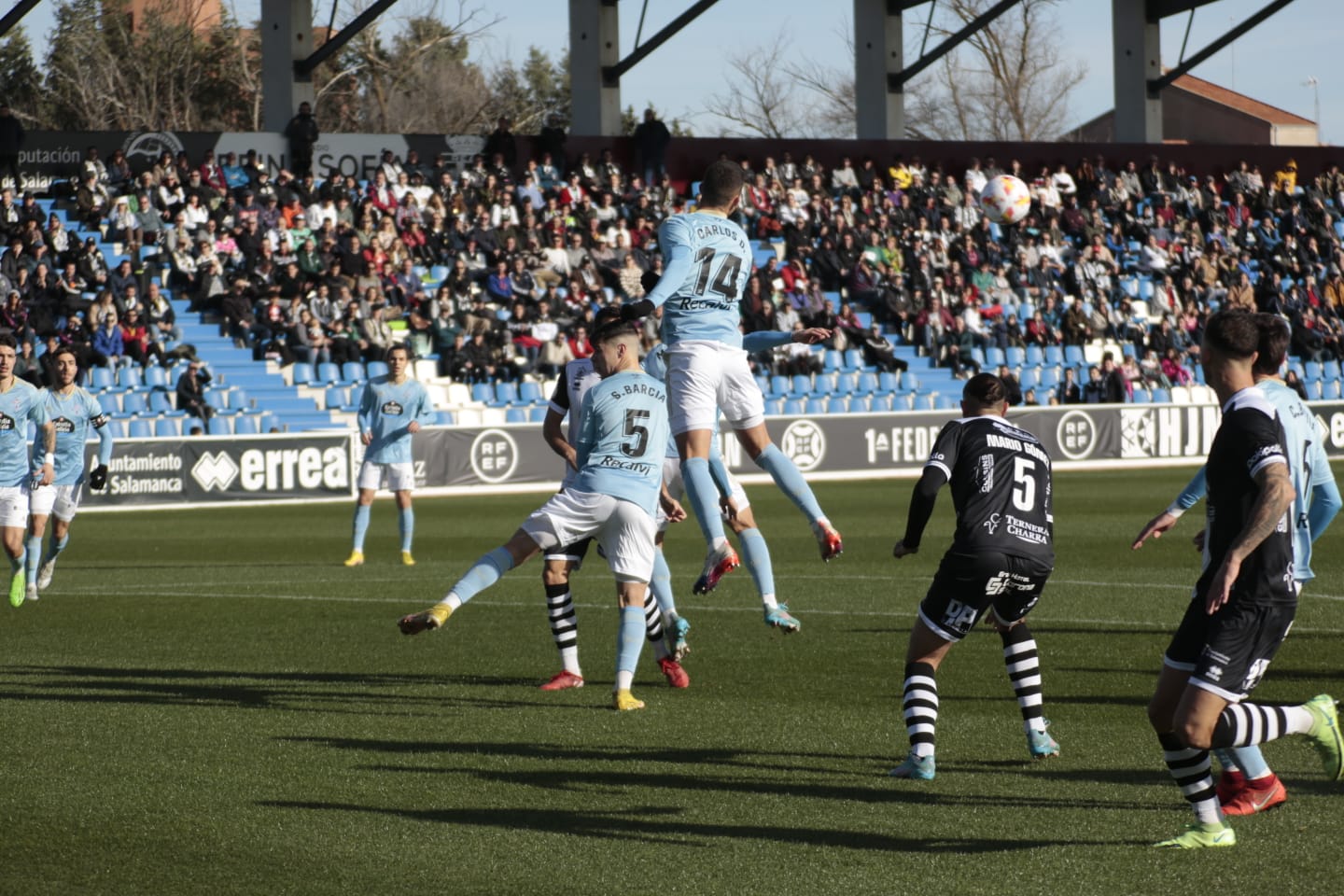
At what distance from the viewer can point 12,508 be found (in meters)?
13.1

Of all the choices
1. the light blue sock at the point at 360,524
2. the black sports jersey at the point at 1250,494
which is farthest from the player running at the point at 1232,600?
the light blue sock at the point at 360,524

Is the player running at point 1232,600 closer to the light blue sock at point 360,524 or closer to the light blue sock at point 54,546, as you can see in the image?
the light blue sock at point 54,546

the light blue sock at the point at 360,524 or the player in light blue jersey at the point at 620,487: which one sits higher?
the player in light blue jersey at the point at 620,487

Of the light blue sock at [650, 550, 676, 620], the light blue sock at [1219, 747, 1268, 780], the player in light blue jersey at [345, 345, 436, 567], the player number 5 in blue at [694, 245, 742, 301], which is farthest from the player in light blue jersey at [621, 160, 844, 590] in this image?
the player in light blue jersey at [345, 345, 436, 567]

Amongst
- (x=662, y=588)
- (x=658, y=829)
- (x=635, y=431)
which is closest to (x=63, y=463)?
(x=662, y=588)

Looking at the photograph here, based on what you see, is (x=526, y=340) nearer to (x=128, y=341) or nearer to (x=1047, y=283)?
(x=128, y=341)

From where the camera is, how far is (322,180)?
3281cm

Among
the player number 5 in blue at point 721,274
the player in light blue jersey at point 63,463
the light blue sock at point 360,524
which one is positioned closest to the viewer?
the player number 5 in blue at point 721,274

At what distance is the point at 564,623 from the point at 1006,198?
25510mm

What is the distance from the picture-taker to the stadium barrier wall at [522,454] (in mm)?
25344


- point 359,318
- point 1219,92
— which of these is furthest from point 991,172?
point 1219,92

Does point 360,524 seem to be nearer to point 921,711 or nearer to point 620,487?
point 620,487

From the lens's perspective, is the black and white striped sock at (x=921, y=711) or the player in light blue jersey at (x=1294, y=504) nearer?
the player in light blue jersey at (x=1294, y=504)

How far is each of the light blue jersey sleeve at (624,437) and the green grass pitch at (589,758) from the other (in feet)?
3.69
